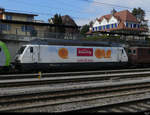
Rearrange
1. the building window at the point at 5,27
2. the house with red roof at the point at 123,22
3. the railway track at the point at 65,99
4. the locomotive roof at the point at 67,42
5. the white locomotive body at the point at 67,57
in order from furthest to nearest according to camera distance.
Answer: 1. the house with red roof at the point at 123,22
2. the building window at the point at 5,27
3. the locomotive roof at the point at 67,42
4. the white locomotive body at the point at 67,57
5. the railway track at the point at 65,99

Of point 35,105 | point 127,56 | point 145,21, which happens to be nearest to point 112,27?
→ point 145,21

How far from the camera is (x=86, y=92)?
970cm

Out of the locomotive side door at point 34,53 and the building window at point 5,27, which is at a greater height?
the building window at point 5,27

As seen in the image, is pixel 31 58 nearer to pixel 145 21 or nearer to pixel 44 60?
pixel 44 60

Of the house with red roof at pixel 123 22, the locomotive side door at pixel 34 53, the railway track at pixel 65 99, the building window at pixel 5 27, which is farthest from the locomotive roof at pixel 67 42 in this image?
the house with red roof at pixel 123 22

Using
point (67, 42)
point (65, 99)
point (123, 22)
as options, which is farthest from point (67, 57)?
point (123, 22)

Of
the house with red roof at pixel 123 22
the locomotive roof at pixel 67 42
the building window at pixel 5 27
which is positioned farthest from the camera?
the house with red roof at pixel 123 22

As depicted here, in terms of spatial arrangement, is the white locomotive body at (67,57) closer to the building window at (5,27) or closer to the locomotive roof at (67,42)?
the locomotive roof at (67,42)

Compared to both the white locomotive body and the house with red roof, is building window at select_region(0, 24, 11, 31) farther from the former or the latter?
the house with red roof

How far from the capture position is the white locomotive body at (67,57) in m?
17.0

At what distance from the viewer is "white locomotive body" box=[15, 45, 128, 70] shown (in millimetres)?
17016

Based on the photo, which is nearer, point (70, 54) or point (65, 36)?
point (70, 54)

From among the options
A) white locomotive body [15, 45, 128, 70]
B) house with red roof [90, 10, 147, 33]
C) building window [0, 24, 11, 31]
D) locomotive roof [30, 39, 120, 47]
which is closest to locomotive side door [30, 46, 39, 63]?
white locomotive body [15, 45, 128, 70]

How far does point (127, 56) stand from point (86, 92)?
46.1ft
